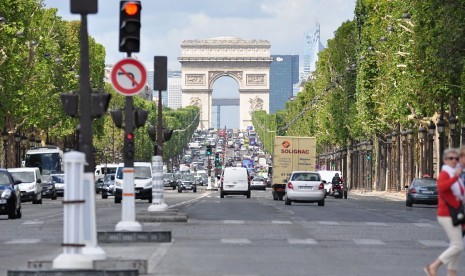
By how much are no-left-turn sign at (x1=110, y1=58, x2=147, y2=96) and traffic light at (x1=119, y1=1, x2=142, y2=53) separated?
640 mm

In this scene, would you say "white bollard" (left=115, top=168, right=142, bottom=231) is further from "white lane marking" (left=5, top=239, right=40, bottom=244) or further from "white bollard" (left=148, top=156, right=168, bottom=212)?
"white bollard" (left=148, top=156, right=168, bottom=212)

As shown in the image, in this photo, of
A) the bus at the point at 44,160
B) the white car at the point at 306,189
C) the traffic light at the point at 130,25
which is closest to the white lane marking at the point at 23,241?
the traffic light at the point at 130,25

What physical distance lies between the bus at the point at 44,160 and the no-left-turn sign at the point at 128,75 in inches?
2801

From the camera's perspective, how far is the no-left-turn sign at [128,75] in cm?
2517

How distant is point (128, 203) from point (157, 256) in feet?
12.5

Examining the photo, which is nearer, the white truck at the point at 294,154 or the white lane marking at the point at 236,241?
the white lane marking at the point at 236,241

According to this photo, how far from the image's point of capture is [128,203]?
87.0 ft

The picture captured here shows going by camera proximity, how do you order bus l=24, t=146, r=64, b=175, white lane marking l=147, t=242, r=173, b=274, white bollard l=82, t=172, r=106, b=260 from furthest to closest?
bus l=24, t=146, r=64, b=175, white lane marking l=147, t=242, r=173, b=274, white bollard l=82, t=172, r=106, b=260

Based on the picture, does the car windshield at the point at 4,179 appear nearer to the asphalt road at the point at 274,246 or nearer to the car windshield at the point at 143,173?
the asphalt road at the point at 274,246

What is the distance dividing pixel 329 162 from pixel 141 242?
144963 mm

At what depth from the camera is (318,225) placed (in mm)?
37344

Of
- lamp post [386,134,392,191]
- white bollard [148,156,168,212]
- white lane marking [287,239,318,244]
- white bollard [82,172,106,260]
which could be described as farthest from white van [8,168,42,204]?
white bollard [82,172,106,260]

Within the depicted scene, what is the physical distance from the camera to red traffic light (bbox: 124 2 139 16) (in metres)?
24.2

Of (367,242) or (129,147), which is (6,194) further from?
(367,242)
